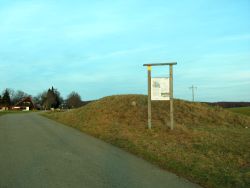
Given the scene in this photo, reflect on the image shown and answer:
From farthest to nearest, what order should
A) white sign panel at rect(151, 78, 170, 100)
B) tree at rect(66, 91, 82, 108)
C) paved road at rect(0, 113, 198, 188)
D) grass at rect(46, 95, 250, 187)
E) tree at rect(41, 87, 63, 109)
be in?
1. tree at rect(41, 87, 63, 109)
2. tree at rect(66, 91, 82, 108)
3. white sign panel at rect(151, 78, 170, 100)
4. grass at rect(46, 95, 250, 187)
5. paved road at rect(0, 113, 198, 188)

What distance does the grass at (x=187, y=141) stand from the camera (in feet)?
30.1

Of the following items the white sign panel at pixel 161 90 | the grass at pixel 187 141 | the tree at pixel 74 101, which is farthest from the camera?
the tree at pixel 74 101

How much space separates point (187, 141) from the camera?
14.6 m

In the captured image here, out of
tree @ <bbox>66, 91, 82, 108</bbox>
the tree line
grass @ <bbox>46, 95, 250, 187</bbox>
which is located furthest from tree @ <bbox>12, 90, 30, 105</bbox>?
grass @ <bbox>46, 95, 250, 187</bbox>

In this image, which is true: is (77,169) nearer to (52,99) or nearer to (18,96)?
(52,99)

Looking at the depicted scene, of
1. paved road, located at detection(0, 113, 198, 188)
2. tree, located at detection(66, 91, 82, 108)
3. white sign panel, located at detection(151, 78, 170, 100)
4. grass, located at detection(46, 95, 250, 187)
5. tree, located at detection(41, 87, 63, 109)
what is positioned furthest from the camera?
tree, located at detection(41, 87, 63, 109)

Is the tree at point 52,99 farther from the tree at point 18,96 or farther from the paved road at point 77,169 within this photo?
the paved road at point 77,169

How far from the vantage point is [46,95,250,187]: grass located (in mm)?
9172

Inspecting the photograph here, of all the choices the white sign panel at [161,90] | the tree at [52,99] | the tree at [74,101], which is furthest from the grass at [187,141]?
the tree at [52,99]

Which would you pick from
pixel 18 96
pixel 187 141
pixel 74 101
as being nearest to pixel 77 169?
pixel 187 141

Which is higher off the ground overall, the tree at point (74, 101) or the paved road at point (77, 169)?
the tree at point (74, 101)

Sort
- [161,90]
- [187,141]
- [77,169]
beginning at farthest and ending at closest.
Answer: [161,90]
[187,141]
[77,169]

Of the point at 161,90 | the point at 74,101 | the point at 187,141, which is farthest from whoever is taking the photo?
the point at 74,101

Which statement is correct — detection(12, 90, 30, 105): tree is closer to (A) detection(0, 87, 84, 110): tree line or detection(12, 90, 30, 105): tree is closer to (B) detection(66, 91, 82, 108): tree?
(A) detection(0, 87, 84, 110): tree line
